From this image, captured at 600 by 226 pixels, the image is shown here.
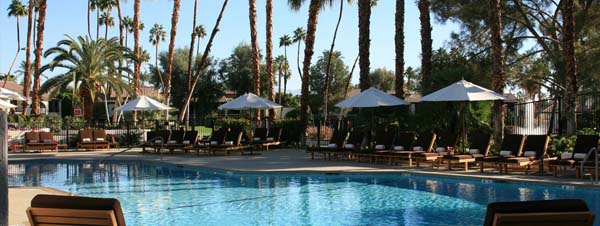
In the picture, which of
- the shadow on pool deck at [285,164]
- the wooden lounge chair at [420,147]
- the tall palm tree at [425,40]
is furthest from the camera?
the tall palm tree at [425,40]

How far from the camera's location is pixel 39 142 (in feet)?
71.3

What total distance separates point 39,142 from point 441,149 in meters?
14.7

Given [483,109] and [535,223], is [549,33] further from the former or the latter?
[535,223]

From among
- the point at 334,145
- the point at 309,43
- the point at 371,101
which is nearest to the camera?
the point at 371,101

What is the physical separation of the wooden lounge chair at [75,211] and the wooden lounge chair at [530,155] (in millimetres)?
10164

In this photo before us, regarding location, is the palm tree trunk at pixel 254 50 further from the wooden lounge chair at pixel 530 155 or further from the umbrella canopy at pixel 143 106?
the wooden lounge chair at pixel 530 155

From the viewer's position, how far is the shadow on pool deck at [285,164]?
1246 centimetres

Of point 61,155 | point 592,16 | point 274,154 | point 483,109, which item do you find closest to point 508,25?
point 592,16

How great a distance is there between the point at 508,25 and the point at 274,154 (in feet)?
43.1

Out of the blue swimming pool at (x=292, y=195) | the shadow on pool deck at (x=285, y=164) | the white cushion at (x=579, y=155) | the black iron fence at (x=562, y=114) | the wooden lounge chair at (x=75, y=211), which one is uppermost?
the black iron fence at (x=562, y=114)

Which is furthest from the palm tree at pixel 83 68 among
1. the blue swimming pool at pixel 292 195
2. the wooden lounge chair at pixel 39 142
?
the blue swimming pool at pixel 292 195

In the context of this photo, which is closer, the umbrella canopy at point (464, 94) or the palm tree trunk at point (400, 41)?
the umbrella canopy at point (464, 94)

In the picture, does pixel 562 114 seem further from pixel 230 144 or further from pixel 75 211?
pixel 75 211

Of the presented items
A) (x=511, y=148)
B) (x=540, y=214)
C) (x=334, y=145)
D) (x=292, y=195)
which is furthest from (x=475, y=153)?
(x=540, y=214)
